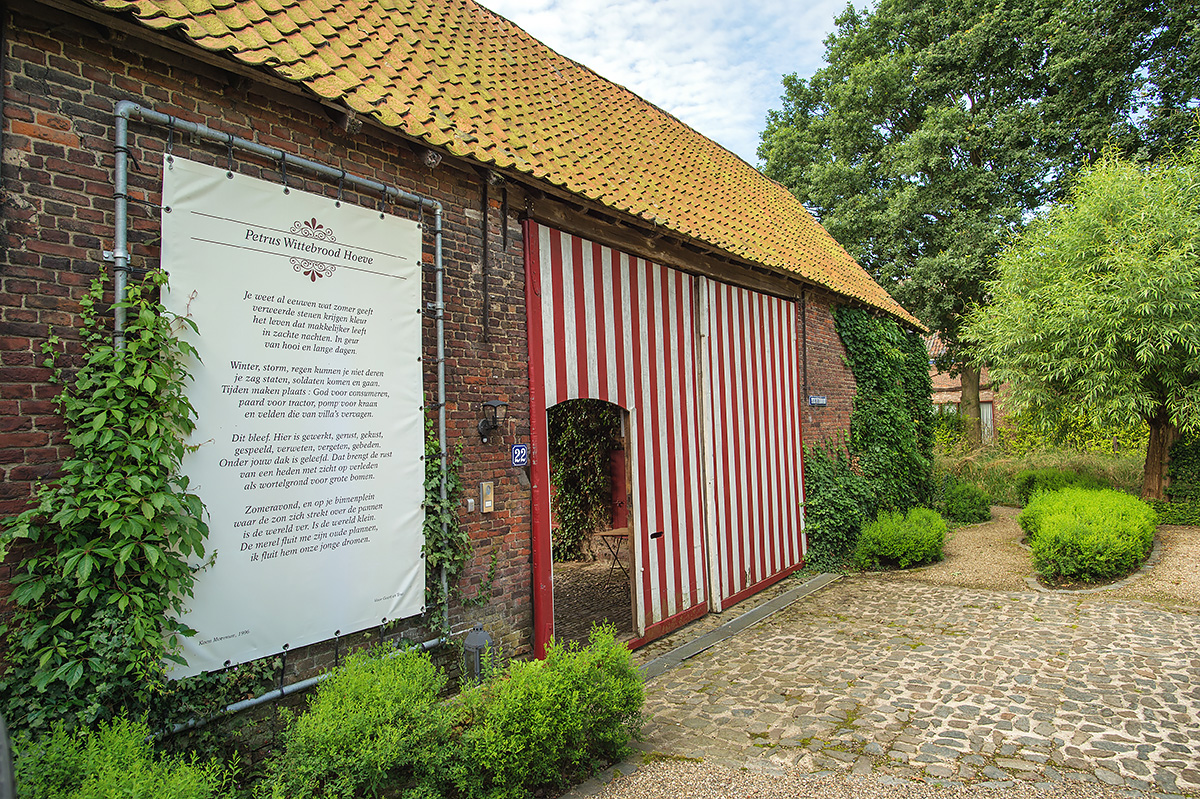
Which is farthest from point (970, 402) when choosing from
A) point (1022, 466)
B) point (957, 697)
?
point (957, 697)

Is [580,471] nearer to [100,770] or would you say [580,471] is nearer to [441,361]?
[441,361]

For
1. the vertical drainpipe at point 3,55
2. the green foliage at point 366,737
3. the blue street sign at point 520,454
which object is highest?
the vertical drainpipe at point 3,55

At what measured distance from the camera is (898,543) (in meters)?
10.1

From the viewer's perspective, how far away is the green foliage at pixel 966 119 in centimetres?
1575

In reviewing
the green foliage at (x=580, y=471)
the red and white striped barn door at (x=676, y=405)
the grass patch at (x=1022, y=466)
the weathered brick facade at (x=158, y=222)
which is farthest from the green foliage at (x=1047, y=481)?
the weathered brick facade at (x=158, y=222)

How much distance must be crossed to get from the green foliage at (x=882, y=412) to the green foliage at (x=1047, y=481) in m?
3.12

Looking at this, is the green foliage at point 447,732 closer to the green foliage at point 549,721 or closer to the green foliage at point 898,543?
the green foliage at point 549,721

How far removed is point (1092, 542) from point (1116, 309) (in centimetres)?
455

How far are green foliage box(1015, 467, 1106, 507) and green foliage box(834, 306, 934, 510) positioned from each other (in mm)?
3121

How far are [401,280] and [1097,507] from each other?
10701mm

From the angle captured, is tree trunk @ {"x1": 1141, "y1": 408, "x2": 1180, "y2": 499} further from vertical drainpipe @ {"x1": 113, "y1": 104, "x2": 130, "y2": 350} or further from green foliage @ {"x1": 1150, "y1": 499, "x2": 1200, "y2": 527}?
vertical drainpipe @ {"x1": 113, "y1": 104, "x2": 130, "y2": 350}

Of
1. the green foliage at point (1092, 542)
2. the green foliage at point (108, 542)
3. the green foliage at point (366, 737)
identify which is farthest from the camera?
the green foliage at point (1092, 542)

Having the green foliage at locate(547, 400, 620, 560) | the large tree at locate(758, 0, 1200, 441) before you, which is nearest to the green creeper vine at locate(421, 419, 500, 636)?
the green foliage at locate(547, 400, 620, 560)

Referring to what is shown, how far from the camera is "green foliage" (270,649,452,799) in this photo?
3105 millimetres
